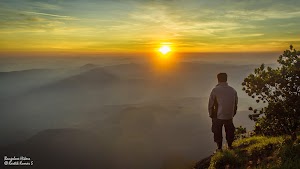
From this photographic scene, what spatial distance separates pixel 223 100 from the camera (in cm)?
1054

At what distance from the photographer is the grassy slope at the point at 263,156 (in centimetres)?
762

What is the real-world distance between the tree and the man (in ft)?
2.19

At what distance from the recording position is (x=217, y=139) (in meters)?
10.9

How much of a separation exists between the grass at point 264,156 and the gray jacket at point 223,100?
4.01 ft

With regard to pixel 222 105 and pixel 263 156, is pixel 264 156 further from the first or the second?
pixel 222 105

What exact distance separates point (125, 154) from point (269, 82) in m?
193

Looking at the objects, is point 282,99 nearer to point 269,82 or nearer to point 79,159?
point 269,82

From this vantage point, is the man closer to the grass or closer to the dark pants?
the dark pants

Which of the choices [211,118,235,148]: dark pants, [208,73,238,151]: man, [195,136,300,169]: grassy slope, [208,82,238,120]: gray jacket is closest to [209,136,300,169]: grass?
[195,136,300,169]: grassy slope

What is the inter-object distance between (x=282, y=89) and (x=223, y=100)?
1886mm

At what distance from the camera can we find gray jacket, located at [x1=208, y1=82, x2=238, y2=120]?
1054 cm

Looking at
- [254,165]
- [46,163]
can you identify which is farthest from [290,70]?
[46,163]

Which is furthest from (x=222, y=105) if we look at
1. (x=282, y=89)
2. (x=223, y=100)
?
(x=282, y=89)

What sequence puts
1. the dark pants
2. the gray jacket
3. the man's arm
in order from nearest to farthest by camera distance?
the gray jacket < the man's arm < the dark pants
